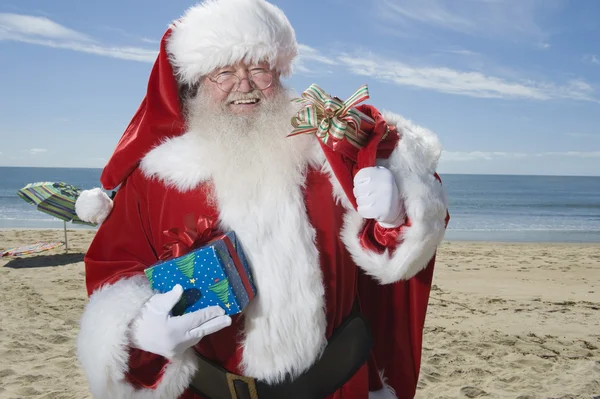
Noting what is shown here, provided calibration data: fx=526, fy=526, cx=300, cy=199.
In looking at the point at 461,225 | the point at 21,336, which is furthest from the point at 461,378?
the point at 461,225

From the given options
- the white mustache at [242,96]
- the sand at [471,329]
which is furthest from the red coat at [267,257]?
the sand at [471,329]

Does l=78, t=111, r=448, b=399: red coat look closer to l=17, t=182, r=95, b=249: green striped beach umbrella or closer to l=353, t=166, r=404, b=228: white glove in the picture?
l=353, t=166, r=404, b=228: white glove

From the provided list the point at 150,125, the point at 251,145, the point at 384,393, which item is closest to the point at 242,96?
the point at 251,145

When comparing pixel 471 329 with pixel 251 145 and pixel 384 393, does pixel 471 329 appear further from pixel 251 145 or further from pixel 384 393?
pixel 251 145

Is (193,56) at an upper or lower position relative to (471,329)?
upper

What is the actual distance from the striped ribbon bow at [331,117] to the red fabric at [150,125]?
50cm

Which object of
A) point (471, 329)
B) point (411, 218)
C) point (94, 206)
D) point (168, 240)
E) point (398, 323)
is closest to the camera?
point (411, 218)

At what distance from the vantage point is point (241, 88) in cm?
196

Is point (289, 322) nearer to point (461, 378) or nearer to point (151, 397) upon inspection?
point (151, 397)

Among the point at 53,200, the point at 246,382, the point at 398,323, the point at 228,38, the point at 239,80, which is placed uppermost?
the point at 228,38

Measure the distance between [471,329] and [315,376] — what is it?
3908 mm

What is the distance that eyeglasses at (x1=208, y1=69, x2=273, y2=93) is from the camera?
6.45 ft

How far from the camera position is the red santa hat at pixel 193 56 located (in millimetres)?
1958

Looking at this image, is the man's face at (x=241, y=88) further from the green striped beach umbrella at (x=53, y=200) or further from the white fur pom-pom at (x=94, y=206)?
the green striped beach umbrella at (x=53, y=200)
